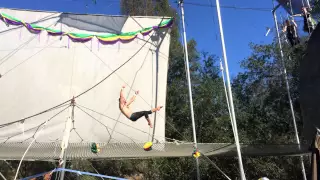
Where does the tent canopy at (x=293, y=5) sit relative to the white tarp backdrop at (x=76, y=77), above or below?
above

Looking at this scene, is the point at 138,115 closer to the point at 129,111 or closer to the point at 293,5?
the point at 129,111

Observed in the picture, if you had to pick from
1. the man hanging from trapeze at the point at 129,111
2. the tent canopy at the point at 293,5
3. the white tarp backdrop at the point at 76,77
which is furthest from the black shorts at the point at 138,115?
the tent canopy at the point at 293,5

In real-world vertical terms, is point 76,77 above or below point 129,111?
above

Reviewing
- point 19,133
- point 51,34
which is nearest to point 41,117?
point 19,133

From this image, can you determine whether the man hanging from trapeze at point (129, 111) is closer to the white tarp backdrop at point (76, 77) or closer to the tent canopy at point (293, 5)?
the white tarp backdrop at point (76, 77)

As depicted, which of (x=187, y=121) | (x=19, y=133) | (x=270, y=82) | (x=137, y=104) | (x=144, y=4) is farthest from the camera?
(x=144, y=4)

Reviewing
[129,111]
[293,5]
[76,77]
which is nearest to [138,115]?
[129,111]

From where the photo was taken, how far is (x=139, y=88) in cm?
663

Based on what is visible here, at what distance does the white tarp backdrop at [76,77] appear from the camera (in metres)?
6.18

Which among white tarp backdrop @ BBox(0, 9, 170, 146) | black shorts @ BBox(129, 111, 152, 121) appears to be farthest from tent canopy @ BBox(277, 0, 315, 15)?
black shorts @ BBox(129, 111, 152, 121)

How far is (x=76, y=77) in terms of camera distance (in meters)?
6.47

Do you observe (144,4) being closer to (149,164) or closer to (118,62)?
(149,164)

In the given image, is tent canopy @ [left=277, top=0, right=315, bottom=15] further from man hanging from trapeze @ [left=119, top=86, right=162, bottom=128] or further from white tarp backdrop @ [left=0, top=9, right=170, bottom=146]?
man hanging from trapeze @ [left=119, top=86, right=162, bottom=128]

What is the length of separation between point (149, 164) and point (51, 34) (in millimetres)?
5312
